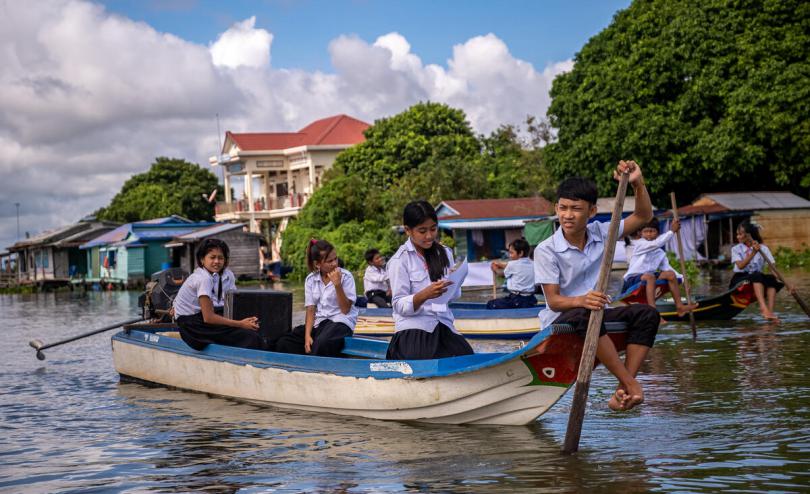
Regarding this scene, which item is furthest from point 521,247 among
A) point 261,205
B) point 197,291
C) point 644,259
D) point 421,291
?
point 261,205

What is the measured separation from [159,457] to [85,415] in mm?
2555

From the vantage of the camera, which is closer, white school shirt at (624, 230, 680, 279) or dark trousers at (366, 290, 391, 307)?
white school shirt at (624, 230, 680, 279)

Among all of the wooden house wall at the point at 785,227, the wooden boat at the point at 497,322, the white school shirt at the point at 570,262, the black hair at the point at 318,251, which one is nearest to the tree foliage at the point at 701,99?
the wooden house wall at the point at 785,227

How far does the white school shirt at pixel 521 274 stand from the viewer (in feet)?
45.1

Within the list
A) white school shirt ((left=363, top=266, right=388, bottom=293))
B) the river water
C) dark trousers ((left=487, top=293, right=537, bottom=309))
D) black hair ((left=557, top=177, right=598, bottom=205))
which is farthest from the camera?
white school shirt ((left=363, top=266, right=388, bottom=293))

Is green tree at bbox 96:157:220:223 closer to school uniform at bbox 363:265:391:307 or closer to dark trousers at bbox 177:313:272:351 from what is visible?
school uniform at bbox 363:265:391:307

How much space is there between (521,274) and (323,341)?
5.25m

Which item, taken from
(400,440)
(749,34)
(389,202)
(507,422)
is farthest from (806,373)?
(389,202)

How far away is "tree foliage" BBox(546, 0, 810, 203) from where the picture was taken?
96.1ft

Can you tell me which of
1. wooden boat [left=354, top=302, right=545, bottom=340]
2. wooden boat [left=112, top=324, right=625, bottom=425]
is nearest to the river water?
wooden boat [left=112, top=324, right=625, bottom=425]

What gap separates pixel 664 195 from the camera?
108 feet

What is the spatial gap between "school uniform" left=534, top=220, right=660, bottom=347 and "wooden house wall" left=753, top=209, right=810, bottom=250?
25.7 metres

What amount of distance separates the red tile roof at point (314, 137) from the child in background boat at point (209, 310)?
45.0 meters

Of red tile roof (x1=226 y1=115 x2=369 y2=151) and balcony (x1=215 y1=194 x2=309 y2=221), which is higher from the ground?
red tile roof (x1=226 y1=115 x2=369 y2=151)
